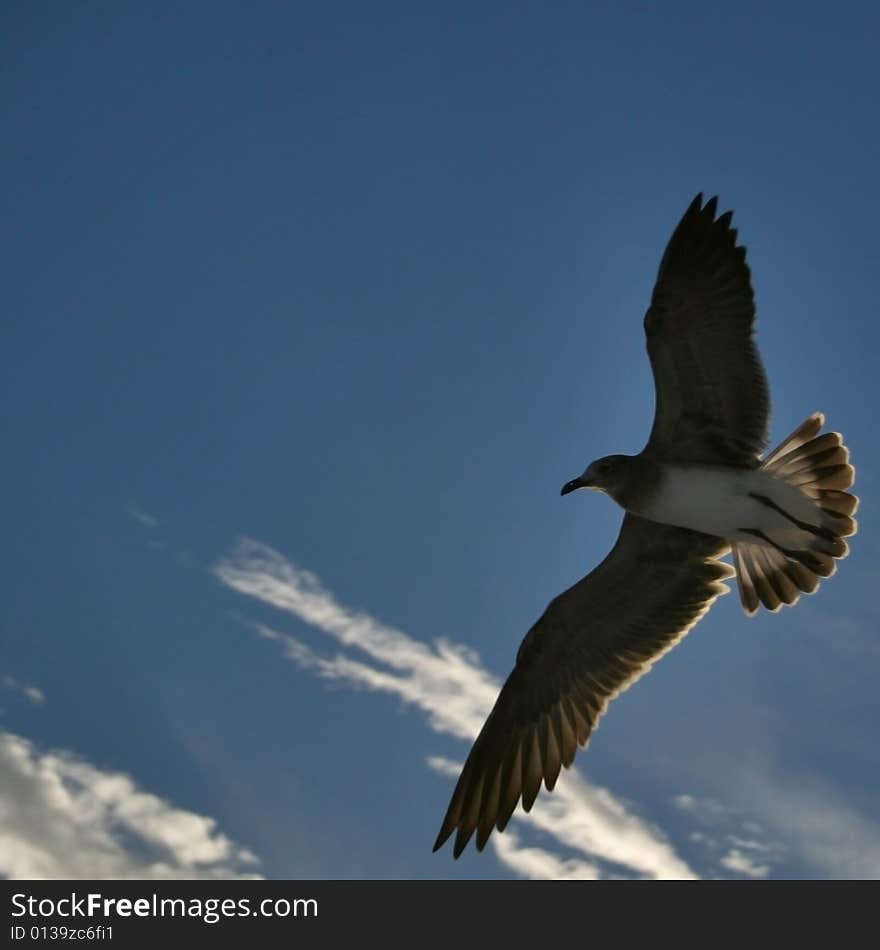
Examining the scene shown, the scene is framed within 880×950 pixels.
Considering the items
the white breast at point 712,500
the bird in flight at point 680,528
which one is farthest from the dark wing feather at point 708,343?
the white breast at point 712,500

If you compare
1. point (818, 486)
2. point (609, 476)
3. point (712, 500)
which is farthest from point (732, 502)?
point (609, 476)

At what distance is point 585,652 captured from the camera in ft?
33.3

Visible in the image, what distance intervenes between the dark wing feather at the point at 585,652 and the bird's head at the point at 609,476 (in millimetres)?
571

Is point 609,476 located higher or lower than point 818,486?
higher

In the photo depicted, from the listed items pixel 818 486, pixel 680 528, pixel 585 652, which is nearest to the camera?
pixel 818 486

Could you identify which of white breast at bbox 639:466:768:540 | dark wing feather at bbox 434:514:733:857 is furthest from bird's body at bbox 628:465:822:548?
dark wing feather at bbox 434:514:733:857

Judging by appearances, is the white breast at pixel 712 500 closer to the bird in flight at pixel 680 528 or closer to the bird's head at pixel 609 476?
the bird in flight at pixel 680 528

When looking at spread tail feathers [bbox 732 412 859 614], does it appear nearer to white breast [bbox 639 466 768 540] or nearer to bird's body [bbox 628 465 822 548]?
bird's body [bbox 628 465 822 548]

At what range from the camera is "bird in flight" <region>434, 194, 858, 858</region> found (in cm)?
891

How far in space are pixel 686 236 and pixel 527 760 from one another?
4.53m

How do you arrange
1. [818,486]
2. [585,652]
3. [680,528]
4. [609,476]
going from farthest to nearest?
[585,652] → [680,528] → [609,476] → [818,486]

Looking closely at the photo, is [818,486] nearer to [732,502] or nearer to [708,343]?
[732,502]

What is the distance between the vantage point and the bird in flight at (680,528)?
29.2 feet

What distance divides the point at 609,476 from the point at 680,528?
85 cm
